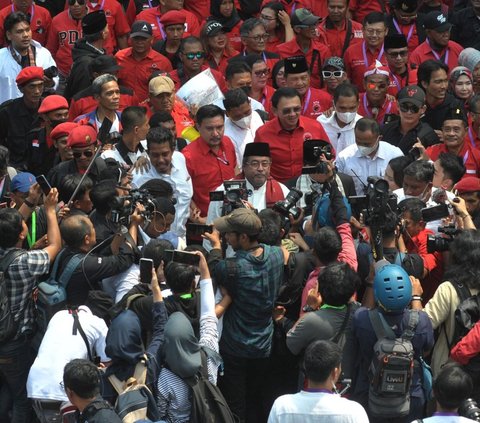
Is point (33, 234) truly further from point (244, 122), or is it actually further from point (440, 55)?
point (440, 55)

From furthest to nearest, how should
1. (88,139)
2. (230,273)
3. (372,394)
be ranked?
(88,139), (230,273), (372,394)

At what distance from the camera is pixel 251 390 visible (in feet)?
30.3

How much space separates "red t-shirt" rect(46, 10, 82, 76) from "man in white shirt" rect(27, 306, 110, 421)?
240 inches

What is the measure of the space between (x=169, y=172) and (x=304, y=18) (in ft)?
11.5

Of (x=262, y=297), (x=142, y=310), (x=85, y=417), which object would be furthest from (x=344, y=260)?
(x=85, y=417)

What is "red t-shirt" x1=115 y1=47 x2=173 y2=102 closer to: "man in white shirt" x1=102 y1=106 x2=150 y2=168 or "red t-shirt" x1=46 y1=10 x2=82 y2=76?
"red t-shirt" x1=46 y1=10 x2=82 y2=76

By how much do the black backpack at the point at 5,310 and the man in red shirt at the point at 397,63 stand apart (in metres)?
5.35

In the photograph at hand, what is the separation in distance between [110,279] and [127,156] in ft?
6.60

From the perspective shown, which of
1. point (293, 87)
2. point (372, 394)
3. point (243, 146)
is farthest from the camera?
point (293, 87)

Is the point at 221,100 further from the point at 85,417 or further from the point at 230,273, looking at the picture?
the point at 85,417

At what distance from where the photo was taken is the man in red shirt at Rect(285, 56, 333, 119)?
12281 mm

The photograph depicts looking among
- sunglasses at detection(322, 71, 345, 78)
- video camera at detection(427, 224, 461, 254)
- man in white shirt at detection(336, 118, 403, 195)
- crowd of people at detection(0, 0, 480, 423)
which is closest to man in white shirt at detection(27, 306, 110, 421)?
crowd of people at detection(0, 0, 480, 423)

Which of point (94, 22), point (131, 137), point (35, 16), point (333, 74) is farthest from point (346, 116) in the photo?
point (35, 16)

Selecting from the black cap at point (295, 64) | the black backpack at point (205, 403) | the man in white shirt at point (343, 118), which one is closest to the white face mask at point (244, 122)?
the man in white shirt at point (343, 118)
